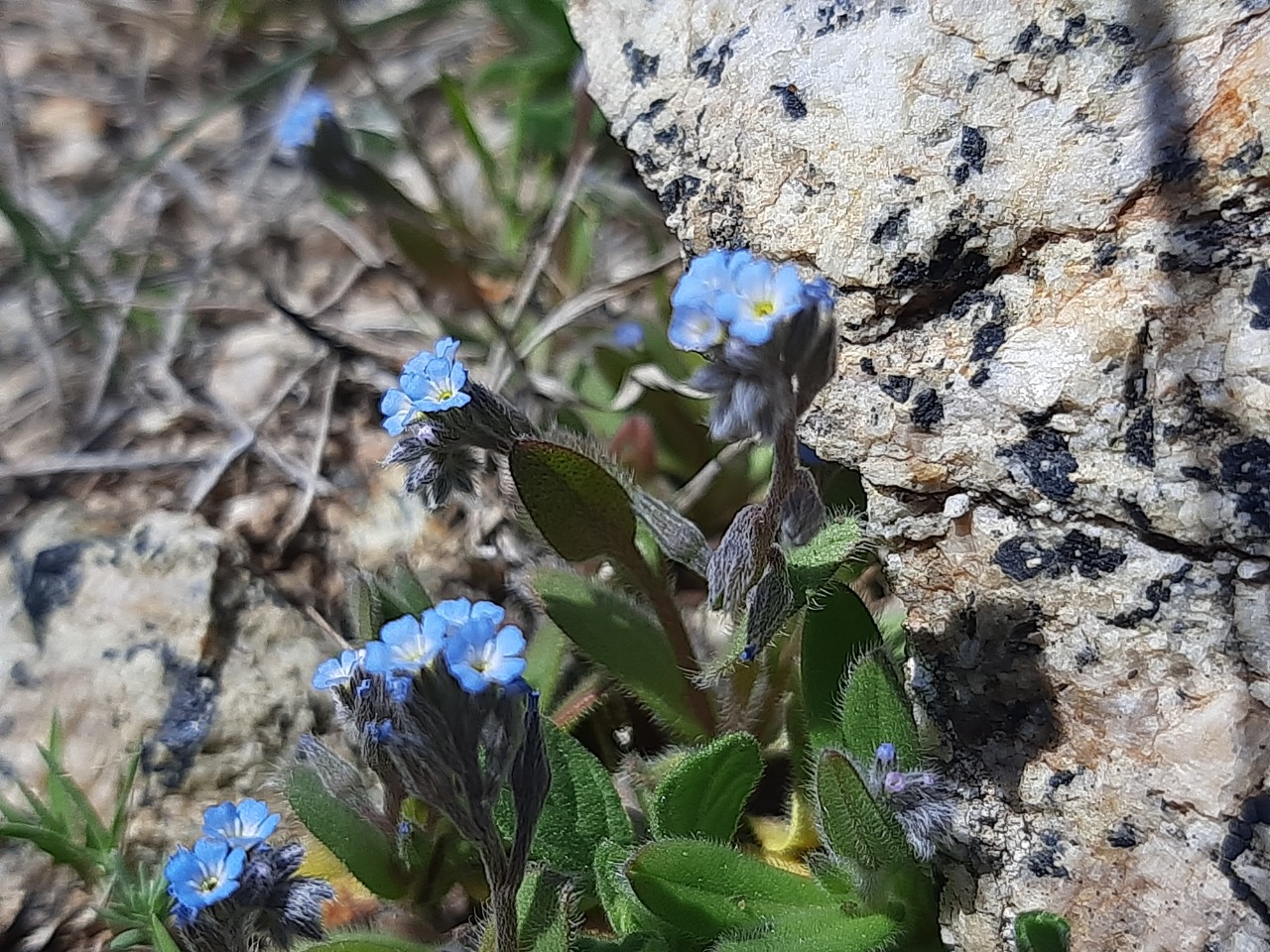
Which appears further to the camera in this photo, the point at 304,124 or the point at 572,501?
the point at 304,124

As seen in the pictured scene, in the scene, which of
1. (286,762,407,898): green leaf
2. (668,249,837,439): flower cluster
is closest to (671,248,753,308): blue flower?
(668,249,837,439): flower cluster

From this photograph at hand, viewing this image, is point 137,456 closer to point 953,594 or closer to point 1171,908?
point 953,594

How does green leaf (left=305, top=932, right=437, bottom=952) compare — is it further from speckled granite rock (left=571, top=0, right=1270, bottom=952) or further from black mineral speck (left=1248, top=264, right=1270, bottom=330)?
black mineral speck (left=1248, top=264, right=1270, bottom=330)

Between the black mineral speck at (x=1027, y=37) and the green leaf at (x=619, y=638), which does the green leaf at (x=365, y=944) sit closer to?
the green leaf at (x=619, y=638)

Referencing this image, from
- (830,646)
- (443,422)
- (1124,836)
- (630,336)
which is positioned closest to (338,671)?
(443,422)

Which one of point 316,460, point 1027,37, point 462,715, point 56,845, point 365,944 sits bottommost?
point 56,845

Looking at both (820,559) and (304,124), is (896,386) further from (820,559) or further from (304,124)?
(304,124)

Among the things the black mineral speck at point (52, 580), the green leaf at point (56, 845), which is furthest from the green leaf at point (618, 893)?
the black mineral speck at point (52, 580)

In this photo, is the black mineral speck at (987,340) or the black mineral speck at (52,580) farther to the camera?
the black mineral speck at (52,580)
